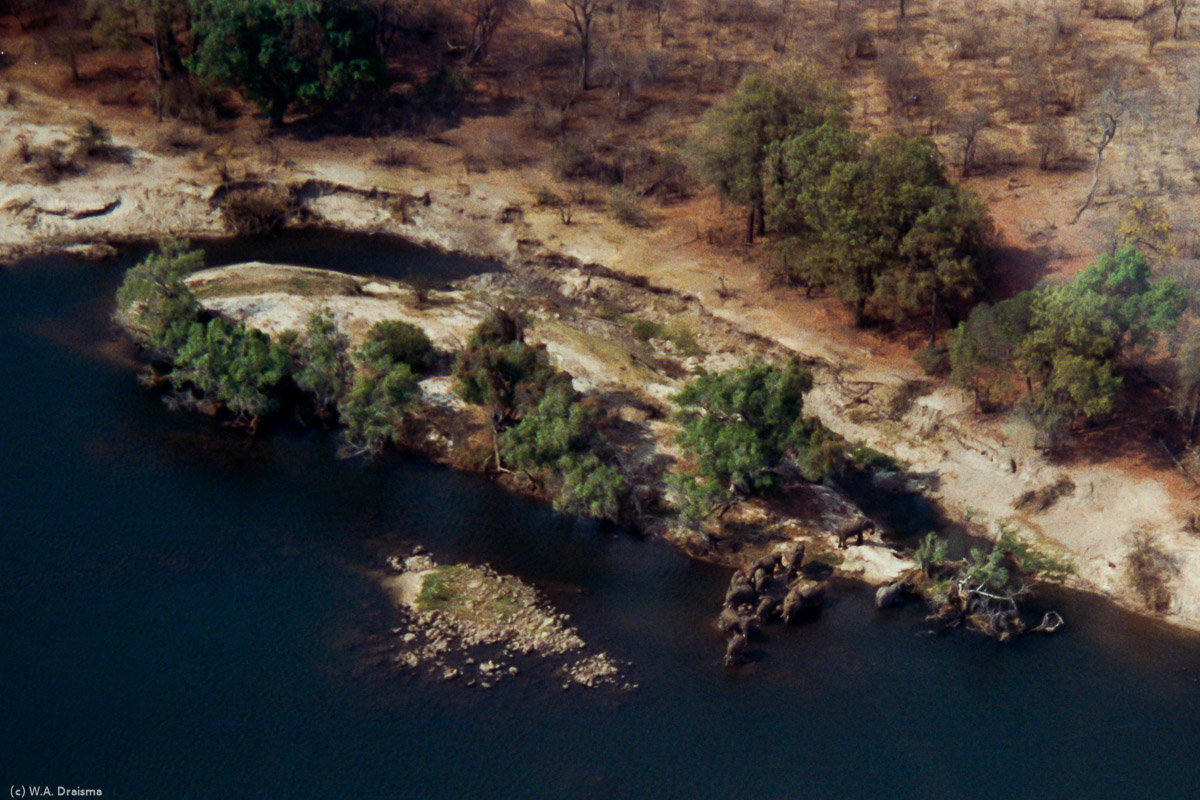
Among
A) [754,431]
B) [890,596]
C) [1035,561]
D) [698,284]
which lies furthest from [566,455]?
[1035,561]

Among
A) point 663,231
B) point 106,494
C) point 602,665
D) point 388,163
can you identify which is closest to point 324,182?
point 388,163

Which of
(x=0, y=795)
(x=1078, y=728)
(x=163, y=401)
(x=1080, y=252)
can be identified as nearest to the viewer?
(x=0, y=795)

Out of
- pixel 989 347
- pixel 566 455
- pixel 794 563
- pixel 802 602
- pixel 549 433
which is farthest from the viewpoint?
pixel 989 347

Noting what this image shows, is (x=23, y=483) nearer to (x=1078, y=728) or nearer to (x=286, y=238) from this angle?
(x=286, y=238)

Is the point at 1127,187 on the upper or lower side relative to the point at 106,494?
upper

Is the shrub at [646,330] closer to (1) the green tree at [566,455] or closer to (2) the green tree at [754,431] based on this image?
(1) the green tree at [566,455]

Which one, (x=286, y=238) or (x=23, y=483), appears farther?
(x=286, y=238)

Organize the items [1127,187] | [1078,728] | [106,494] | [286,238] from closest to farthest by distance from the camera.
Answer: [1078,728] < [106,494] < [1127,187] < [286,238]

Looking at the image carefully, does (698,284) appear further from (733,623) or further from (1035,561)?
(733,623)

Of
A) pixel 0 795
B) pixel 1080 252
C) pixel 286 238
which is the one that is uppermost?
pixel 1080 252
